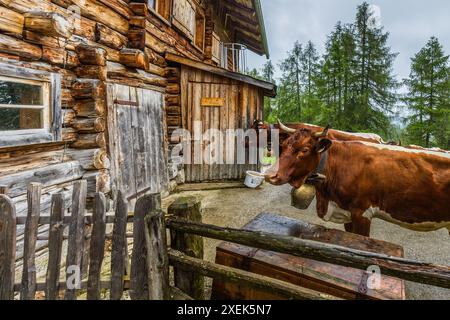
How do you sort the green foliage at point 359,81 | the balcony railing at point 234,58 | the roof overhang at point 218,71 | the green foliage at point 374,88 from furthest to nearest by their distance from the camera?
the green foliage at point 359,81, the green foliage at point 374,88, the balcony railing at point 234,58, the roof overhang at point 218,71

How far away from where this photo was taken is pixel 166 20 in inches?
248

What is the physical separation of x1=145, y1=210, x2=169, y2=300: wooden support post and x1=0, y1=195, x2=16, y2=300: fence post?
3.76 feet

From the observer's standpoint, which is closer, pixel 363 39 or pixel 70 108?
pixel 70 108

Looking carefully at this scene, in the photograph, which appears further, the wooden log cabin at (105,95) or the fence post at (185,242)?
the wooden log cabin at (105,95)

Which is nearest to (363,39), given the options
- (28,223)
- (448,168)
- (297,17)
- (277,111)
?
(277,111)

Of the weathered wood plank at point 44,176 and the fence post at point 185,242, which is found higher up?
the weathered wood plank at point 44,176

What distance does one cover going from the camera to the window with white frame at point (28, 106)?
2.79m

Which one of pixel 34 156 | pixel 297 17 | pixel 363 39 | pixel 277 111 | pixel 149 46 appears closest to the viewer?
pixel 34 156

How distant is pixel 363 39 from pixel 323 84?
135 inches

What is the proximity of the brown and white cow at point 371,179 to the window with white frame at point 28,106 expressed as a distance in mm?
2752

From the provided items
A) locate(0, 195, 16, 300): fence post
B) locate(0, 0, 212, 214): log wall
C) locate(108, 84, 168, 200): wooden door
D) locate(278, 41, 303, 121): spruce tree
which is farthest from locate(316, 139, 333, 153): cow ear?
locate(278, 41, 303, 121): spruce tree

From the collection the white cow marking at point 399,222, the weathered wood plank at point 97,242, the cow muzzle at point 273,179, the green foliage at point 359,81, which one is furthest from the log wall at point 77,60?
the green foliage at point 359,81

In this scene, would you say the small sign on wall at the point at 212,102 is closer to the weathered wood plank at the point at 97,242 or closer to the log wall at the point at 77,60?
the log wall at the point at 77,60

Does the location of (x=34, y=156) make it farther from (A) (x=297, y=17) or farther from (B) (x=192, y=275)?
(A) (x=297, y=17)
